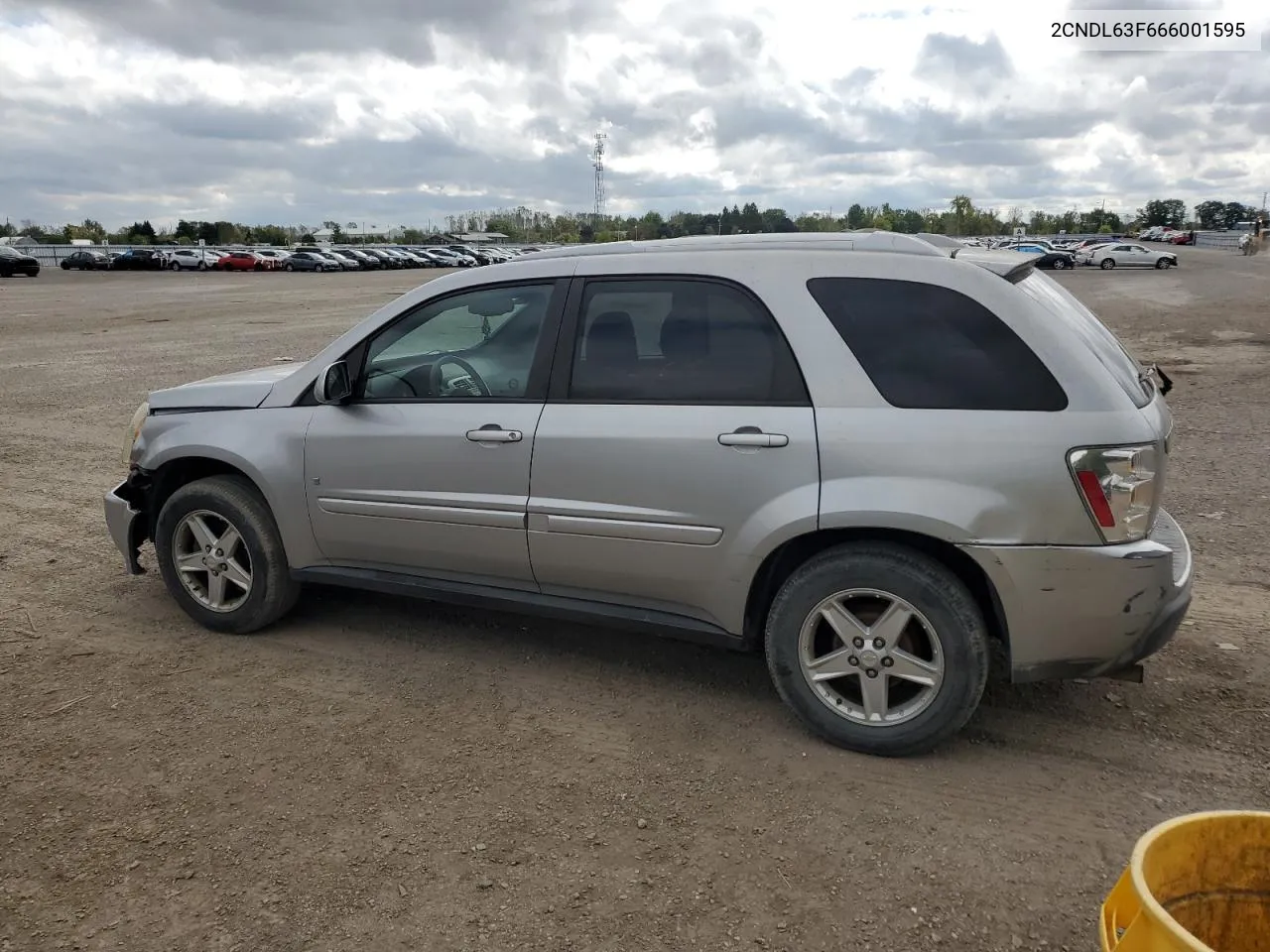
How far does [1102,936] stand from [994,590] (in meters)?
1.56

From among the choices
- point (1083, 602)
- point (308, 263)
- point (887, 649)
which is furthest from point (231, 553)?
point (308, 263)

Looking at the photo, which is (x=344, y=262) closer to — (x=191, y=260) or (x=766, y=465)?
(x=191, y=260)

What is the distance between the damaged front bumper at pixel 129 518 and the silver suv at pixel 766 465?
1.65 ft

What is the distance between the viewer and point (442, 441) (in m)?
4.27

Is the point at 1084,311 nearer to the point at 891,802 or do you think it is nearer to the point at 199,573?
the point at 891,802

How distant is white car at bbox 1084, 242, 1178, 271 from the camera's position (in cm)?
5300

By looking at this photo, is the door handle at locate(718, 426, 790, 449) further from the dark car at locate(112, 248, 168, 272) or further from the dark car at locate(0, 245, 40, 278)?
the dark car at locate(112, 248, 168, 272)

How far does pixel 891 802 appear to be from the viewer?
3385mm

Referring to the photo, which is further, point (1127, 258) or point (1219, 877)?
point (1127, 258)

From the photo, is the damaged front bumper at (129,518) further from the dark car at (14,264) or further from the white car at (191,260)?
the white car at (191,260)

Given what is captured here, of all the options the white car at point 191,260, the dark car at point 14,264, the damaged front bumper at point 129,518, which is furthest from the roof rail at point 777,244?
the white car at point 191,260

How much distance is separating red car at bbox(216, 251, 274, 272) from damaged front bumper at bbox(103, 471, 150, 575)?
63.3 metres

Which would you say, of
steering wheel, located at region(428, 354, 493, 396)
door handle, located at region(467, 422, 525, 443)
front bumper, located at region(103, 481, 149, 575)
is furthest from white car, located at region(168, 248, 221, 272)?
door handle, located at region(467, 422, 525, 443)

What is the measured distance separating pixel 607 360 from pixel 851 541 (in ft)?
4.01
